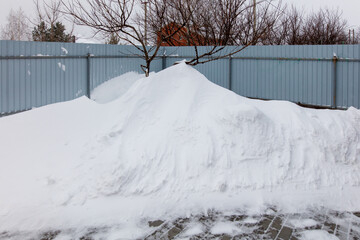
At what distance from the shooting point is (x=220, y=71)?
13117mm

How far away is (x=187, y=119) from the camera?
5320 mm

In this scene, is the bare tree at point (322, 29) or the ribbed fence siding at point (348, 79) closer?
the ribbed fence siding at point (348, 79)

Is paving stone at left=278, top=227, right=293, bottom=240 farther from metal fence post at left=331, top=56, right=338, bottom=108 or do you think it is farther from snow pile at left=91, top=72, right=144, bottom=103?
snow pile at left=91, top=72, right=144, bottom=103

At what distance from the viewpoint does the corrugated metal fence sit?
9.44 metres

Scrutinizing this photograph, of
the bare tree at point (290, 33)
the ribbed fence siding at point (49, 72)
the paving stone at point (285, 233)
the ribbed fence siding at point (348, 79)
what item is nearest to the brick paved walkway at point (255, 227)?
the paving stone at point (285, 233)

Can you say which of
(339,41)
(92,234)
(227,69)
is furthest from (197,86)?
(339,41)

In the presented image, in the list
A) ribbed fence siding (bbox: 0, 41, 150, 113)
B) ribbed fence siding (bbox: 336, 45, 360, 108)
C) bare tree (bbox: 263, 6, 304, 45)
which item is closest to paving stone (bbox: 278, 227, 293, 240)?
ribbed fence siding (bbox: 336, 45, 360, 108)

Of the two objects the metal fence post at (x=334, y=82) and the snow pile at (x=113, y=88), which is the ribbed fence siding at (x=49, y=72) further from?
the metal fence post at (x=334, y=82)

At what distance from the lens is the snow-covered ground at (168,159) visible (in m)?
4.05

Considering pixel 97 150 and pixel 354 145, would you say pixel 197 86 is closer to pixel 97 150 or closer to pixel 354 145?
pixel 97 150

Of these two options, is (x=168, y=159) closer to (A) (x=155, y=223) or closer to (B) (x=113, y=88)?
(A) (x=155, y=223)

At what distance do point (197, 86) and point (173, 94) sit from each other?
452mm

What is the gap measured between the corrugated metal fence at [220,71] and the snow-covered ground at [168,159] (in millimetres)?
3779

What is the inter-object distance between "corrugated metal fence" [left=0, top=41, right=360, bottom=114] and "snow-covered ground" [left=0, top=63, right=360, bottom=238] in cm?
378
